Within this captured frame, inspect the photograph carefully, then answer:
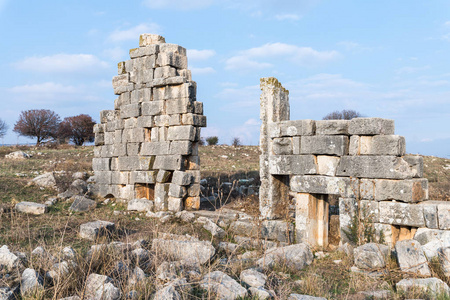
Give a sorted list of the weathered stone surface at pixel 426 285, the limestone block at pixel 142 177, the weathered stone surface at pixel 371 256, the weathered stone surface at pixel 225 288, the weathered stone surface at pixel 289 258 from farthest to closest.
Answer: the limestone block at pixel 142 177 < the weathered stone surface at pixel 289 258 < the weathered stone surface at pixel 371 256 < the weathered stone surface at pixel 426 285 < the weathered stone surface at pixel 225 288

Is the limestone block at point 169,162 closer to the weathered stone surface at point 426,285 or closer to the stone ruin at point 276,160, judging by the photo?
the stone ruin at point 276,160

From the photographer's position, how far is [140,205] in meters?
11.9

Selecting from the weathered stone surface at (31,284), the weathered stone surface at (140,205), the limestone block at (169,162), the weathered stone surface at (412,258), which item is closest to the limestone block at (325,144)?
the weathered stone surface at (412,258)

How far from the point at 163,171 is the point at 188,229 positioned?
9.82 feet

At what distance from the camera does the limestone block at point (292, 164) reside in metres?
7.90

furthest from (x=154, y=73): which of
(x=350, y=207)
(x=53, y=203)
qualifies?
(x=350, y=207)

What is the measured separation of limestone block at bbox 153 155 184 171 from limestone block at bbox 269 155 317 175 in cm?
387

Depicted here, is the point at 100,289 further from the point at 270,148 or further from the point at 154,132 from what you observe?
A: the point at 154,132

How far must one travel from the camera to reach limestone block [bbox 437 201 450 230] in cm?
654

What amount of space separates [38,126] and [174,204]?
2965cm

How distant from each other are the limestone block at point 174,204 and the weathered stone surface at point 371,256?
6.14 metres

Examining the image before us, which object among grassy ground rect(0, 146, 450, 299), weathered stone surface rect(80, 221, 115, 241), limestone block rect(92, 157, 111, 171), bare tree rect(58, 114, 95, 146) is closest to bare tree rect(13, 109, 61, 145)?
bare tree rect(58, 114, 95, 146)

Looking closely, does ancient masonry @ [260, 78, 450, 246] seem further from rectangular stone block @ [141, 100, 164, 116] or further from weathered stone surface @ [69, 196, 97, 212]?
weathered stone surface @ [69, 196, 97, 212]

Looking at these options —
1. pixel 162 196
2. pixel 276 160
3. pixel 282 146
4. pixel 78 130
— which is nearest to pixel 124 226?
pixel 162 196
